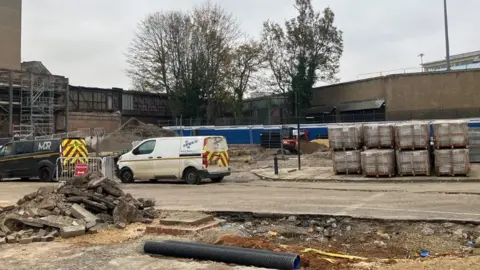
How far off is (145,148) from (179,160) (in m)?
1.72

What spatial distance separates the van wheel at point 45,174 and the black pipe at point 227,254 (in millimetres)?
16319

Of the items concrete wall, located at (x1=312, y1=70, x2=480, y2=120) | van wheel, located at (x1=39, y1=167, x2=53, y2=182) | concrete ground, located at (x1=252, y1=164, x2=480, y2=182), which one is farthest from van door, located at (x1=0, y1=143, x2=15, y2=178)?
concrete wall, located at (x1=312, y1=70, x2=480, y2=120)

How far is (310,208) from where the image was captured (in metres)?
11.3

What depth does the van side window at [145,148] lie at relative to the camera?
2009cm

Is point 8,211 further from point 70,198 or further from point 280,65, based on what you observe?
point 280,65

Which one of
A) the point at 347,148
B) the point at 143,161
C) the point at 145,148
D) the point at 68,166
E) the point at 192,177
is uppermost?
the point at 145,148

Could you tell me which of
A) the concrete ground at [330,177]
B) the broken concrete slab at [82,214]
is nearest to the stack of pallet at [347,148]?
the concrete ground at [330,177]

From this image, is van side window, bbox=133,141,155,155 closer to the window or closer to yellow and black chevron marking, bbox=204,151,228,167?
yellow and black chevron marking, bbox=204,151,228,167

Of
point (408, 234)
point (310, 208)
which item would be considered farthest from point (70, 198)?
point (408, 234)

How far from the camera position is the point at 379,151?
66.6 ft

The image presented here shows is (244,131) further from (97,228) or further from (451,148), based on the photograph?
(97,228)

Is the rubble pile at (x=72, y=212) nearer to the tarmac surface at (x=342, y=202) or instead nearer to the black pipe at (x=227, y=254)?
the tarmac surface at (x=342, y=202)

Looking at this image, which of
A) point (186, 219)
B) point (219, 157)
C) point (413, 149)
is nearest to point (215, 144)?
point (219, 157)

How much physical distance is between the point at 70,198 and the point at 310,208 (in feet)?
17.6
